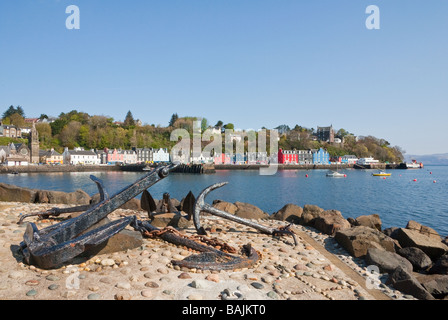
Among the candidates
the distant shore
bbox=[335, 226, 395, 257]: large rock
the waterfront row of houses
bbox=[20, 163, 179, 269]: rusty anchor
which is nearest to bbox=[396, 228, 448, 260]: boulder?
bbox=[335, 226, 395, 257]: large rock

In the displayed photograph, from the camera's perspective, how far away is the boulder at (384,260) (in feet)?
27.2

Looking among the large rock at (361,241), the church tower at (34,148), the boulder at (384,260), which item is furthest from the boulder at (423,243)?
the church tower at (34,148)

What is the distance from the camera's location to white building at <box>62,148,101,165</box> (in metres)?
102

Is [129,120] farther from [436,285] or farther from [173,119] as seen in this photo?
[436,285]

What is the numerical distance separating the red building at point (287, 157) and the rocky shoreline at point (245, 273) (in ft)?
363

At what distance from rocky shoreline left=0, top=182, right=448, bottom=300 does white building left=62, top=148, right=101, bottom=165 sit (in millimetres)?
99830

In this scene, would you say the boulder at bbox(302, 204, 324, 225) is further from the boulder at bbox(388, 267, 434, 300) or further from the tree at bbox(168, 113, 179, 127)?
the tree at bbox(168, 113, 179, 127)

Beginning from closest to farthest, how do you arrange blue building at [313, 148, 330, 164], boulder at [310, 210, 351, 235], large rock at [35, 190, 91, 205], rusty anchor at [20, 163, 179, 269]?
rusty anchor at [20, 163, 179, 269] → boulder at [310, 210, 351, 235] → large rock at [35, 190, 91, 205] → blue building at [313, 148, 330, 164]

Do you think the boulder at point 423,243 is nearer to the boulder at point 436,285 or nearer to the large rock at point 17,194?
the boulder at point 436,285

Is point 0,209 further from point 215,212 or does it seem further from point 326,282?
point 326,282

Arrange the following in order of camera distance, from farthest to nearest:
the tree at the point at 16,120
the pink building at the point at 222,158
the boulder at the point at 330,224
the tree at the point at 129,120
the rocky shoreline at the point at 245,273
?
the tree at the point at 129,120
the tree at the point at 16,120
the pink building at the point at 222,158
the boulder at the point at 330,224
the rocky shoreline at the point at 245,273

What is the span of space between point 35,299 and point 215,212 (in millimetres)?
4423

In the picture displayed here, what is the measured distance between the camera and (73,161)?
102 m
